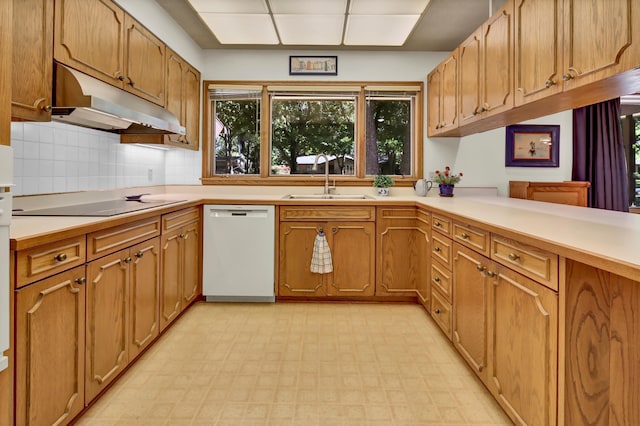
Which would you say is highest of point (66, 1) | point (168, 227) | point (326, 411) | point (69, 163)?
point (66, 1)

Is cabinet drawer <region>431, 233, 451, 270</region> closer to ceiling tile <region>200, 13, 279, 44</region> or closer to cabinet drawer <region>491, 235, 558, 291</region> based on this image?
cabinet drawer <region>491, 235, 558, 291</region>

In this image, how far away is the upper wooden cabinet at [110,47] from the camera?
195cm

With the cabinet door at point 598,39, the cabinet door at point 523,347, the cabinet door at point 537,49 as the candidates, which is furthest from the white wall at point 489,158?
the cabinet door at point 523,347

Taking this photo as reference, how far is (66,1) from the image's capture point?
1.94 meters

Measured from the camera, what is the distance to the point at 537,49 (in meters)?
2.04

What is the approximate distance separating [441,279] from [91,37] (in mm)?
2505

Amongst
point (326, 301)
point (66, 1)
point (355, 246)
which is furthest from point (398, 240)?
point (66, 1)

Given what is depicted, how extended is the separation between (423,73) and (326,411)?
3.27 m

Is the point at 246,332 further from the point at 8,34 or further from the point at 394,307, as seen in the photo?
the point at 8,34

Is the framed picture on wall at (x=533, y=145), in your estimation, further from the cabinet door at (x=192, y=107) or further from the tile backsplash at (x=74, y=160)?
the tile backsplash at (x=74, y=160)

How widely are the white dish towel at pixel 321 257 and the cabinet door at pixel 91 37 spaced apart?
1774mm

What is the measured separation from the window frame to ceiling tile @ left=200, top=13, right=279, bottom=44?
0.45 m

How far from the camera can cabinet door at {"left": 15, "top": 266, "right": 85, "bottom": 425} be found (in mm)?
1304

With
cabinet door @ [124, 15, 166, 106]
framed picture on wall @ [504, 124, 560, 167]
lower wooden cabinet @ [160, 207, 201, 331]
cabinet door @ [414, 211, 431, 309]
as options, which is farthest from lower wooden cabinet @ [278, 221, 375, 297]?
framed picture on wall @ [504, 124, 560, 167]
